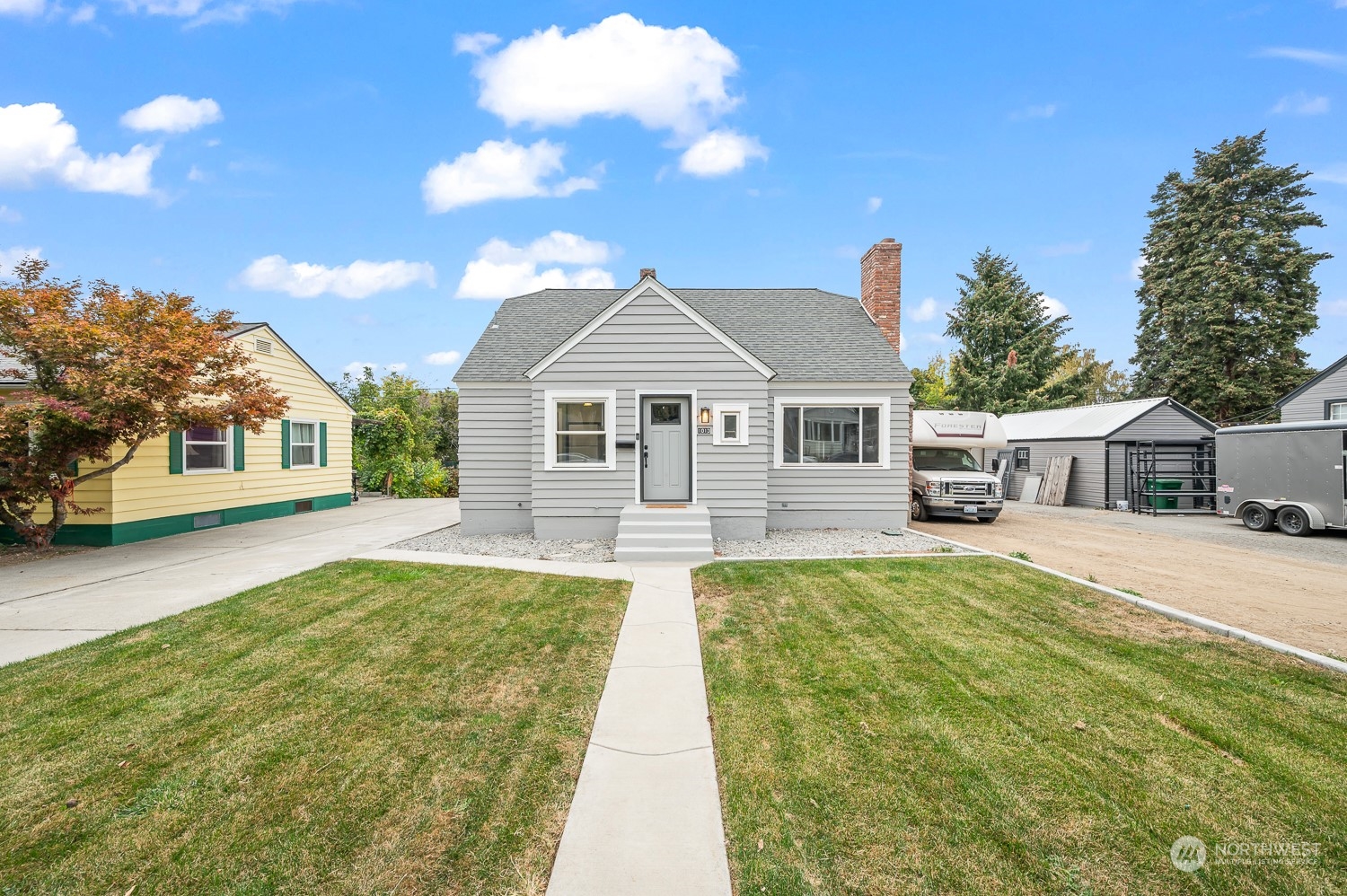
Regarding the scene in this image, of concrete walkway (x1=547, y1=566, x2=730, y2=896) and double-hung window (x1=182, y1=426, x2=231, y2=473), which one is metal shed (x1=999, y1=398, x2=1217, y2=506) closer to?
concrete walkway (x1=547, y1=566, x2=730, y2=896)

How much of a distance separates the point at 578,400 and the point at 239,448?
8787 millimetres

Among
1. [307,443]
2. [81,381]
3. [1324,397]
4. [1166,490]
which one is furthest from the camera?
[1166,490]

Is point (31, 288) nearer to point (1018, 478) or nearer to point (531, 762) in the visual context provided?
point (531, 762)

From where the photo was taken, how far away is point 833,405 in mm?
12359

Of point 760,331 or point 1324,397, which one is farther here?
point 1324,397

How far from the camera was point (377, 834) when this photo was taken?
262 cm

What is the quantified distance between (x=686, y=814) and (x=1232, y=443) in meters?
18.6

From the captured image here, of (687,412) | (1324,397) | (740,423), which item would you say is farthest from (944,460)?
(1324,397)

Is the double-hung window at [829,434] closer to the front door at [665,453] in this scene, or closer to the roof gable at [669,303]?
the roof gable at [669,303]

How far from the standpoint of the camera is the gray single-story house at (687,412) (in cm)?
1066

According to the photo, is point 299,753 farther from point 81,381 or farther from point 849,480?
point 849,480

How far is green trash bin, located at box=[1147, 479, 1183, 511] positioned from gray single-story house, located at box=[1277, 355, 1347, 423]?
11.4ft

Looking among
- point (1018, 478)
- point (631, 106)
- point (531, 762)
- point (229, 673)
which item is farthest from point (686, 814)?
point (1018, 478)

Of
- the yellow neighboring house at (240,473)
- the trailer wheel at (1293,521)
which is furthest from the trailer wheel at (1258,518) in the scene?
the yellow neighboring house at (240,473)
